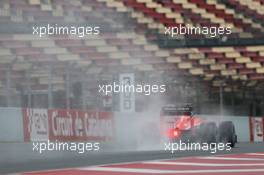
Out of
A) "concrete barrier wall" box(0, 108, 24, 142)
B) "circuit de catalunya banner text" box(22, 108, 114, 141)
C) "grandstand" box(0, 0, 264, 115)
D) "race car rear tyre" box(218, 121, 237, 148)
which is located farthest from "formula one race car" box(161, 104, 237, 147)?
"concrete barrier wall" box(0, 108, 24, 142)

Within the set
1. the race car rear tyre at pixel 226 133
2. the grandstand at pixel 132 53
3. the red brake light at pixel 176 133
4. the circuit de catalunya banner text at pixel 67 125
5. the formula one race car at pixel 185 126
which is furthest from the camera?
the race car rear tyre at pixel 226 133

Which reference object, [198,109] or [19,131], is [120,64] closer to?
[198,109]

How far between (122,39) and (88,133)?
10.1 m

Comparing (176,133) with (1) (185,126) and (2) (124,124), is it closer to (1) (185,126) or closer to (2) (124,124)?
(1) (185,126)

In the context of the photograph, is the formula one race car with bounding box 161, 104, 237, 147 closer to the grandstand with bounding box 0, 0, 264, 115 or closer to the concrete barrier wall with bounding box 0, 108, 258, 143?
the concrete barrier wall with bounding box 0, 108, 258, 143

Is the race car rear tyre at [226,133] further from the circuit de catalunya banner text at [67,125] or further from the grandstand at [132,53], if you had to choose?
the circuit de catalunya banner text at [67,125]

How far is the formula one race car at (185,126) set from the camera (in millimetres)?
20453

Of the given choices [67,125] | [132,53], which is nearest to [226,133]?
[67,125]

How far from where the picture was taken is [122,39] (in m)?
29.1

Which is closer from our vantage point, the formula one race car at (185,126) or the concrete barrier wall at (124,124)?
the concrete barrier wall at (124,124)

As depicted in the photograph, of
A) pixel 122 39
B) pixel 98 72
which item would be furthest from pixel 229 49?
pixel 98 72

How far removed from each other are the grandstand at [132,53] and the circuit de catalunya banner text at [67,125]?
0.99ft

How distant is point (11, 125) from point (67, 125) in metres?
2.44

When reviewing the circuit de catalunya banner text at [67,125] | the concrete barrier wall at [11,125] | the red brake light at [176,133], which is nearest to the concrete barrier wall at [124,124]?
the concrete barrier wall at [11,125]
